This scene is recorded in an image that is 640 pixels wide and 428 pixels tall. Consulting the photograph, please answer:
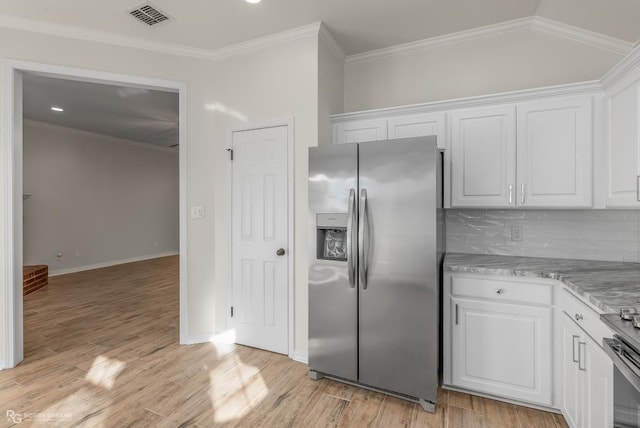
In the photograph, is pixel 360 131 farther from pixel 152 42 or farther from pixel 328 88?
pixel 152 42

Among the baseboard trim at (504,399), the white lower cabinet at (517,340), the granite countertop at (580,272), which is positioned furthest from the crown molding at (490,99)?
the baseboard trim at (504,399)

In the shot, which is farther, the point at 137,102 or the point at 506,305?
the point at 137,102

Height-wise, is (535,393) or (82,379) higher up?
(535,393)

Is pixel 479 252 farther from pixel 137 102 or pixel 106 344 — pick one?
pixel 137 102

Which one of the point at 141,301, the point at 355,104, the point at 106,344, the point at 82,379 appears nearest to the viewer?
the point at 82,379

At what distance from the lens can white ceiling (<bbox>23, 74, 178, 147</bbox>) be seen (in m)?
4.21

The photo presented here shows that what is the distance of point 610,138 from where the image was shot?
2088mm

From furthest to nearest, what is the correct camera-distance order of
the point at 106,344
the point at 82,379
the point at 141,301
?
the point at 141,301 → the point at 106,344 → the point at 82,379

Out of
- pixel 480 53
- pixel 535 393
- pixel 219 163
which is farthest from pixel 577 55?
pixel 219 163

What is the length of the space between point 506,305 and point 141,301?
447 cm

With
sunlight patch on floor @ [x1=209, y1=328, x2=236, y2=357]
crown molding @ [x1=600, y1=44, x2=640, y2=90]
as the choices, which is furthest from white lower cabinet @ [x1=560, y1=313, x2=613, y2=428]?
sunlight patch on floor @ [x1=209, y1=328, x2=236, y2=357]

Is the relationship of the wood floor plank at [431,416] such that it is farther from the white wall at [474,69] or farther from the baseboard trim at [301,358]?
the white wall at [474,69]

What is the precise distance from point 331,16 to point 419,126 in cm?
116

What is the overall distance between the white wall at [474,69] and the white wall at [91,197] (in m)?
6.06
